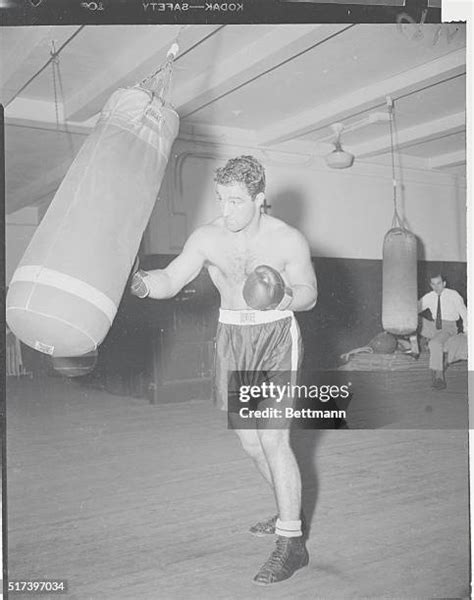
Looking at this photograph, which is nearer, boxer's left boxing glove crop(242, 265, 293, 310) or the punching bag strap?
boxer's left boxing glove crop(242, 265, 293, 310)

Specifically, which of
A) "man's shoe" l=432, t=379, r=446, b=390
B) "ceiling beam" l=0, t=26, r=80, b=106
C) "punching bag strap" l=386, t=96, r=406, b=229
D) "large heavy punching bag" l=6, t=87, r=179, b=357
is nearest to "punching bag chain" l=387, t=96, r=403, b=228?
"punching bag strap" l=386, t=96, r=406, b=229

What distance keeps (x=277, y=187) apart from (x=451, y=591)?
1.06 metres

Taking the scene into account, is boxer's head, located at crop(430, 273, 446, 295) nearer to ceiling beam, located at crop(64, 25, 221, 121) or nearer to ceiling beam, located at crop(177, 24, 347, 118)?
ceiling beam, located at crop(177, 24, 347, 118)

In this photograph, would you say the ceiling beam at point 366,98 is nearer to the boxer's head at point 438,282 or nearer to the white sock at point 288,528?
the boxer's head at point 438,282

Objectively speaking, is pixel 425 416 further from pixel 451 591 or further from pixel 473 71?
pixel 473 71

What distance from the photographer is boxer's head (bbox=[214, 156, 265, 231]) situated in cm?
153

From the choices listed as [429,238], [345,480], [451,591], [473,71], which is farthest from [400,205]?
[451,591]

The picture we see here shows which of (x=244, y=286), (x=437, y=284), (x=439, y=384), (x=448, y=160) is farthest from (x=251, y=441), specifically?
(x=448, y=160)

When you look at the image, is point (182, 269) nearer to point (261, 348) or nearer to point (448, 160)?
point (261, 348)

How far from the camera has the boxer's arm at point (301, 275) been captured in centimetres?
149

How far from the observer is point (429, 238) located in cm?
163

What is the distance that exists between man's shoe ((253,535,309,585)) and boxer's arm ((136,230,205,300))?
0.65 meters

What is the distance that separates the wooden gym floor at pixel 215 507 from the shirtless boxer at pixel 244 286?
0.26ft

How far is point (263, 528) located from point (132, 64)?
4.27 feet
